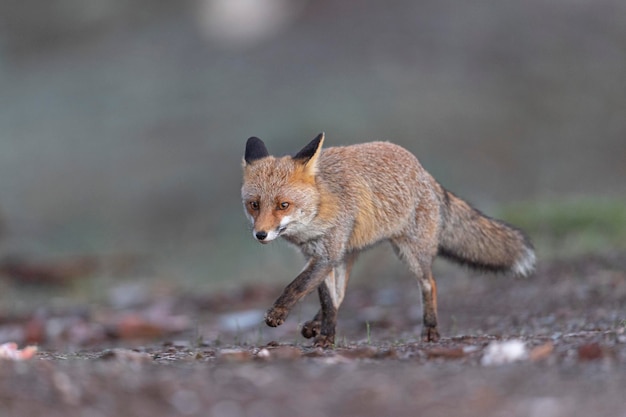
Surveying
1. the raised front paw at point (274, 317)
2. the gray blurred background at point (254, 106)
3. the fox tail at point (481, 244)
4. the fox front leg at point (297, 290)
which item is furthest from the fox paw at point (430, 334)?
the gray blurred background at point (254, 106)

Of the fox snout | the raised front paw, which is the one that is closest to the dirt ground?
the raised front paw

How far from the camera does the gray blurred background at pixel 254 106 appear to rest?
17656 millimetres

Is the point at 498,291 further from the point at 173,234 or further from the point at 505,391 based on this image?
the point at 173,234

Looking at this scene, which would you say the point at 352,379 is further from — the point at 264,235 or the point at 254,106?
the point at 254,106

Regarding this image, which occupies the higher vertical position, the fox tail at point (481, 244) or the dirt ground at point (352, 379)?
the fox tail at point (481, 244)

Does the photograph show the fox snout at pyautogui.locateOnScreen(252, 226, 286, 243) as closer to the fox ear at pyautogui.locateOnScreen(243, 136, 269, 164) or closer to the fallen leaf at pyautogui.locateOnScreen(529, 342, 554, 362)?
the fox ear at pyautogui.locateOnScreen(243, 136, 269, 164)

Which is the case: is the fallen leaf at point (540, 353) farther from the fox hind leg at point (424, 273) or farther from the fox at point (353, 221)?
the fox hind leg at point (424, 273)

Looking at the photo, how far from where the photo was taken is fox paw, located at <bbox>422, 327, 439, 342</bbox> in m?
7.06

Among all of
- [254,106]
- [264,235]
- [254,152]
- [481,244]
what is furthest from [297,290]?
[254,106]

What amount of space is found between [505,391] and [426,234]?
3.22 m

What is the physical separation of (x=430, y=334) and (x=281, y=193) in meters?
1.59

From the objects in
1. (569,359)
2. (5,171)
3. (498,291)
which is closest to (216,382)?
(569,359)

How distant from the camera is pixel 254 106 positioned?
70.1 ft

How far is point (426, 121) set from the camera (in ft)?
65.4
